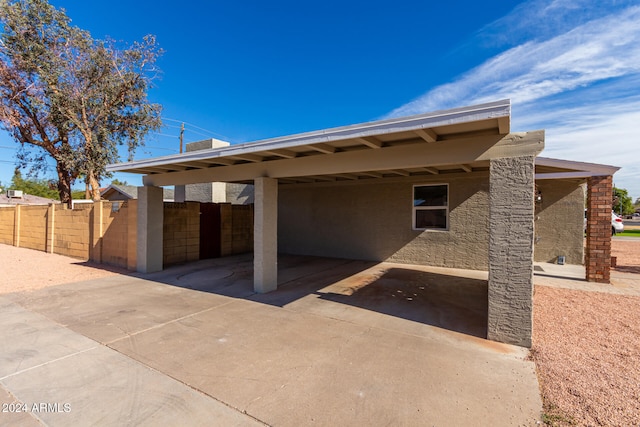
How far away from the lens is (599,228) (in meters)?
6.81

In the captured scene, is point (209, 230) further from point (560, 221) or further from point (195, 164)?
point (560, 221)

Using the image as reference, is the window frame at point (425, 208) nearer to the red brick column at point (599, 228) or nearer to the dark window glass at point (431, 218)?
the dark window glass at point (431, 218)

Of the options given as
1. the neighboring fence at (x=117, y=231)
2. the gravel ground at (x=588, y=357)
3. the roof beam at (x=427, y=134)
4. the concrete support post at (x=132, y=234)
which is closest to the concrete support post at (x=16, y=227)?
the neighboring fence at (x=117, y=231)

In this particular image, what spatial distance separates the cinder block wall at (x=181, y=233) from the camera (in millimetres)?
9203

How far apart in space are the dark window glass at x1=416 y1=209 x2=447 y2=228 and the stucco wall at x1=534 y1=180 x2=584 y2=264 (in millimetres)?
2597

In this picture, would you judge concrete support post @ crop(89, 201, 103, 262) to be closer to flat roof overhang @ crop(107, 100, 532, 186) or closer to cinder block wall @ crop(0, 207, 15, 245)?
flat roof overhang @ crop(107, 100, 532, 186)

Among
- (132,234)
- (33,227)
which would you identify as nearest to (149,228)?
(132,234)

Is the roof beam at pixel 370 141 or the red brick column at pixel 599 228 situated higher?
the roof beam at pixel 370 141

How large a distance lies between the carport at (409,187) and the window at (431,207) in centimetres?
3

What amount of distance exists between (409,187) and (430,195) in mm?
666

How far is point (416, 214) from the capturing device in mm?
9312

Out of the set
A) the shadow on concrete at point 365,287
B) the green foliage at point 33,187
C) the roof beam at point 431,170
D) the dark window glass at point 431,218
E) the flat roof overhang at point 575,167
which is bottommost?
the shadow on concrete at point 365,287

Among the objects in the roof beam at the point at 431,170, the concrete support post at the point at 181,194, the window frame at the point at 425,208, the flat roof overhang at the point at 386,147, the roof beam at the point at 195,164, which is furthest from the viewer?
the concrete support post at the point at 181,194

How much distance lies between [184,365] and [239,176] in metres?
4.13
